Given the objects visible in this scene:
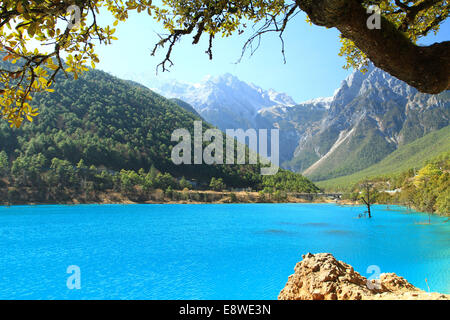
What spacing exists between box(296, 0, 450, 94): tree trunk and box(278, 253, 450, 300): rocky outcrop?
278cm

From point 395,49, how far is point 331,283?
11.6 ft

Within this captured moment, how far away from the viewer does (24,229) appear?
84.1 ft

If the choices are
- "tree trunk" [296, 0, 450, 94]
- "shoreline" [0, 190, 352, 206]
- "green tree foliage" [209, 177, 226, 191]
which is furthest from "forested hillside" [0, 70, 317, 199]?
"tree trunk" [296, 0, 450, 94]

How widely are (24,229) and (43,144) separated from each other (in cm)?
5014

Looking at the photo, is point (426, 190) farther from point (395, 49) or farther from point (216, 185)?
point (216, 185)

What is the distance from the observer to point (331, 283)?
14.1ft

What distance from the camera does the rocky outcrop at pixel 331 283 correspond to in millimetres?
3981

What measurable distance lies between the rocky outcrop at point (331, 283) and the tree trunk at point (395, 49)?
2.78 metres

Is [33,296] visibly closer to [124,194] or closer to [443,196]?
[443,196]
